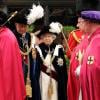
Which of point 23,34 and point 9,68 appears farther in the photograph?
point 23,34

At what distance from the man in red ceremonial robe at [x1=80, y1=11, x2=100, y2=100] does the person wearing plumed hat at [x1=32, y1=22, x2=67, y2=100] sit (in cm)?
180

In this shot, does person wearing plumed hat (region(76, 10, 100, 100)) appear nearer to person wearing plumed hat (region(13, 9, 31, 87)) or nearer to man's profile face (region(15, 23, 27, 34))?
person wearing plumed hat (region(13, 9, 31, 87))

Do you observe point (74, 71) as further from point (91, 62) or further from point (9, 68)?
point (9, 68)

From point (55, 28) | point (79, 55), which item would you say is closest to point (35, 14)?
point (55, 28)

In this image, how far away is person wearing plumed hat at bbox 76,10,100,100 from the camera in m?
8.77

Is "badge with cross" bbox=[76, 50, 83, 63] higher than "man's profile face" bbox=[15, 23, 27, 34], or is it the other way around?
"man's profile face" bbox=[15, 23, 27, 34]

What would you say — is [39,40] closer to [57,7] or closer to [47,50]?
[47,50]

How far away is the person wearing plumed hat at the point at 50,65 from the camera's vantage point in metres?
10.8

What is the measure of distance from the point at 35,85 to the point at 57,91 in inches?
15.2

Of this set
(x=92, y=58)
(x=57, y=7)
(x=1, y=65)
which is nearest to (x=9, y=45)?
(x=1, y=65)

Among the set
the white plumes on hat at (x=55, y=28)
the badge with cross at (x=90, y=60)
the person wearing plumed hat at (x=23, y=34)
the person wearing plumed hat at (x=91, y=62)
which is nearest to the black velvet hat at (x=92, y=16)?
the person wearing plumed hat at (x=91, y=62)

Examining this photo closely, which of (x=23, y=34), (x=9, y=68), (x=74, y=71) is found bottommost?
(x=74, y=71)

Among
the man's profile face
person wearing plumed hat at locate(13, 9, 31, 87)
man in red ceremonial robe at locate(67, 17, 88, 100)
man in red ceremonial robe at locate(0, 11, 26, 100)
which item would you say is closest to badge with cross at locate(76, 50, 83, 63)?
man in red ceremonial robe at locate(67, 17, 88, 100)

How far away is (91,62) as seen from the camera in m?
8.77
